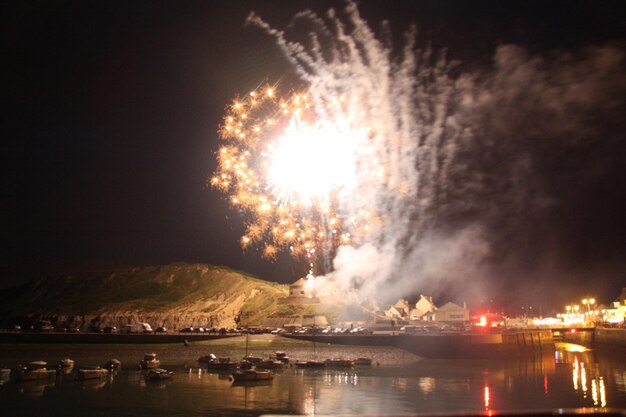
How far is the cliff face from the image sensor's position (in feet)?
468

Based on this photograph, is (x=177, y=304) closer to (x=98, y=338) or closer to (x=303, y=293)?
(x=303, y=293)

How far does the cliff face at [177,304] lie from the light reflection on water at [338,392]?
7705cm

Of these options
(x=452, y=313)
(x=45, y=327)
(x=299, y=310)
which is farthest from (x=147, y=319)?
(x=452, y=313)

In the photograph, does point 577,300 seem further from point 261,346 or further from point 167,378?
point 167,378

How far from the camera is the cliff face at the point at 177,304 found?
14250 centimetres

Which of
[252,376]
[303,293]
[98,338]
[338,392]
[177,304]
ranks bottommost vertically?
[338,392]

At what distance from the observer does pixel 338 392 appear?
41.0 meters

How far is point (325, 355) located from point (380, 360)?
24.9 ft

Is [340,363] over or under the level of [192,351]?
under

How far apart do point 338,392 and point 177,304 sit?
136 m

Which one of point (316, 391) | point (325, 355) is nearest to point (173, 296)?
point (325, 355)

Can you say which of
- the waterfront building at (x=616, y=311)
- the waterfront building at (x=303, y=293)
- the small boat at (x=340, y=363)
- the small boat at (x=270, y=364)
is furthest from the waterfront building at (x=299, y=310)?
the waterfront building at (x=616, y=311)

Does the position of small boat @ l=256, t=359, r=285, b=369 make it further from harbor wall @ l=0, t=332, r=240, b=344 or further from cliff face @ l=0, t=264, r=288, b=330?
cliff face @ l=0, t=264, r=288, b=330

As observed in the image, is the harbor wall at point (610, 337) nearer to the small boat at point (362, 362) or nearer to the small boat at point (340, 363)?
the small boat at point (362, 362)
